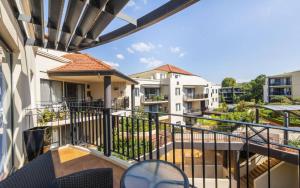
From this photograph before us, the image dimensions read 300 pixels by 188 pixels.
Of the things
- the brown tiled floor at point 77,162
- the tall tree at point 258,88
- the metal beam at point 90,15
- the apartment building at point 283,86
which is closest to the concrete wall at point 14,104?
the brown tiled floor at point 77,162

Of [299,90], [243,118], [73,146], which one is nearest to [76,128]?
[73,146]

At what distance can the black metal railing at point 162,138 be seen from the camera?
1791mm

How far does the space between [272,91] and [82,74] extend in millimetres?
38386

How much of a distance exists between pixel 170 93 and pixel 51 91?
547 inches

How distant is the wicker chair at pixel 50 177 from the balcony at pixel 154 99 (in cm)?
1731

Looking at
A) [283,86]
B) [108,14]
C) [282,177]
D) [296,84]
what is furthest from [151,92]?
[283,86]

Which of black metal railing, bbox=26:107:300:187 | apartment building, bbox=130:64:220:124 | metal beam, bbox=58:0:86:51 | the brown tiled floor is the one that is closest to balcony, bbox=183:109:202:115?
apartment building, bbox=130:64:220:124

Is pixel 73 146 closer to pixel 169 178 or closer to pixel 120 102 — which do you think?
pixel 169 178

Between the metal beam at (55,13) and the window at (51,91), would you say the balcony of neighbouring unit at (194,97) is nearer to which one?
the window at (51,91)

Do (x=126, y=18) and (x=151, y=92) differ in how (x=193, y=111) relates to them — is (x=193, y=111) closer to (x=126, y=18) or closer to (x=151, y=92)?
(x=151, y=92)

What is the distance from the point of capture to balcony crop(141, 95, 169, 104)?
19.0 metres

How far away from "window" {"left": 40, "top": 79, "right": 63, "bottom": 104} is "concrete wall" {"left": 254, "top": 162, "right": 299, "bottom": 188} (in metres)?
10.4

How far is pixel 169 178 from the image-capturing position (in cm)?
133

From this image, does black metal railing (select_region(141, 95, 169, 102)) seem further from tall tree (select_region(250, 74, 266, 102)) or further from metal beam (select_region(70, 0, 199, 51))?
tall tree (select_region(250, 74, 266, 102))
